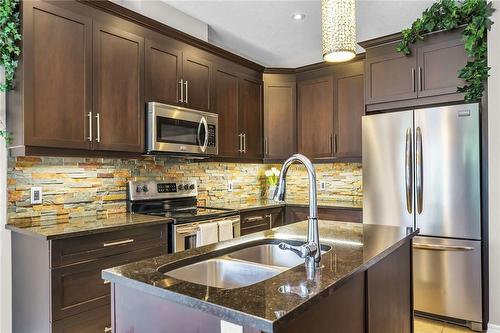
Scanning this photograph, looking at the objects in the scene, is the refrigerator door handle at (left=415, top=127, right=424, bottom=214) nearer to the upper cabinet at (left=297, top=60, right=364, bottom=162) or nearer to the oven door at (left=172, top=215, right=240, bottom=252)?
the upper cabinet at (left=297, top=60, right=364, bottom=162)

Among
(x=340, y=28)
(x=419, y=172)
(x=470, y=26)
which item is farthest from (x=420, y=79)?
(x=340, y=28)

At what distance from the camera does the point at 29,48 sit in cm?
220

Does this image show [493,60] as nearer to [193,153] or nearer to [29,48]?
[193,153]

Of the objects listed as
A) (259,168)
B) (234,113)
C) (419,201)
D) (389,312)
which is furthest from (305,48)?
(389,312)

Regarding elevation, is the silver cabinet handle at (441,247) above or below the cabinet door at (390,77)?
below

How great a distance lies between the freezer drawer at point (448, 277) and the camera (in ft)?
9.23

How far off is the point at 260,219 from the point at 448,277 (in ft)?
5.86

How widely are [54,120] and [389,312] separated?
7.61 feet

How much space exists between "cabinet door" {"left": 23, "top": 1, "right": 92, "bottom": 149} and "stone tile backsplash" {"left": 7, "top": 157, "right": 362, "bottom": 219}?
1.10 ft

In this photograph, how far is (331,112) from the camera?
4.10 metres

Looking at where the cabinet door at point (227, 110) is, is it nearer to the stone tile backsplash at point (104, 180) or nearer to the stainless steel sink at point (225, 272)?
the stone tile backsplash at point (104, 180)

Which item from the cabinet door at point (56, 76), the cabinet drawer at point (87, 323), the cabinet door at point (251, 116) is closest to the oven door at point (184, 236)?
the cabinet drawer at point (87, 323)

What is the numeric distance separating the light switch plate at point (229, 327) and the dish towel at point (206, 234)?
1.90 meters

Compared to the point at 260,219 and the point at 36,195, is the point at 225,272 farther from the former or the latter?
the point at 260,219
